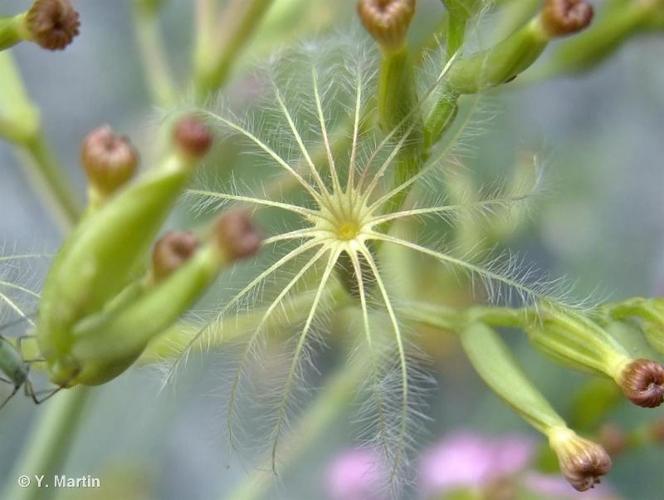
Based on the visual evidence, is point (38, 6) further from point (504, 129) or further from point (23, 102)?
point (504, 129)

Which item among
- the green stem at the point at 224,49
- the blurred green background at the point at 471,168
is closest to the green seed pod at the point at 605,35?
the blurred green background at the point at 471,168

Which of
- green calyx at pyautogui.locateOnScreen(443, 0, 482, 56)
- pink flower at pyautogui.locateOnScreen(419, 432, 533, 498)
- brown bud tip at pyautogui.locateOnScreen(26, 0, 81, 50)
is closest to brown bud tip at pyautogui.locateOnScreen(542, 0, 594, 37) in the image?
green calyx at pyautogui.locateOnScreen(443, 0, 482, 56)

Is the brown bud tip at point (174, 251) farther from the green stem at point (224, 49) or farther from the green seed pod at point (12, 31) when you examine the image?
the green stem at point (224, 49)

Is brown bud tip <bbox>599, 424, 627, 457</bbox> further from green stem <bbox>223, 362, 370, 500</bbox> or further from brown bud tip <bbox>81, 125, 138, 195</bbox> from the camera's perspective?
brown bud tip <bbox>81, 125, 138, 195</bbox>

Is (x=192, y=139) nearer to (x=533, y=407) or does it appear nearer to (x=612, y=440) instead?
(x=533, y=407)

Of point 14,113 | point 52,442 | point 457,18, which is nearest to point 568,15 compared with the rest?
point 457,18
